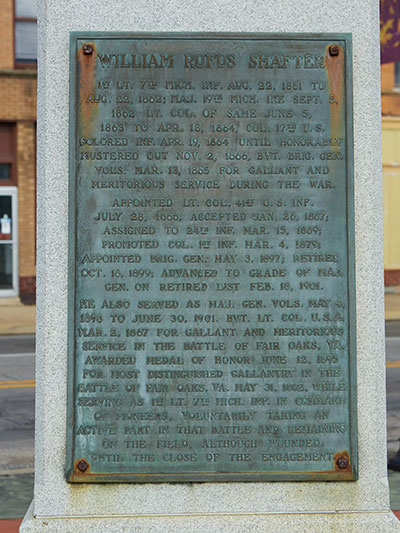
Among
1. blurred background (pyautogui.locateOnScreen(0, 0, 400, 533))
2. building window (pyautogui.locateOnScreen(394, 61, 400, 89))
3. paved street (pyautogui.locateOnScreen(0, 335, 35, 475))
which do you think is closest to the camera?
paved street (pyautogui.locateOnScreen(0, 335, 35, 475))

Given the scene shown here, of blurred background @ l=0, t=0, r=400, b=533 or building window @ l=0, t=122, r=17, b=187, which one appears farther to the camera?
building window @ l=0, t=122, r=17, b=187

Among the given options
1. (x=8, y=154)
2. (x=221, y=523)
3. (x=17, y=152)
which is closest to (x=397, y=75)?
(x=17, y=152)

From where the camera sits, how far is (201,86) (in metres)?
4.38

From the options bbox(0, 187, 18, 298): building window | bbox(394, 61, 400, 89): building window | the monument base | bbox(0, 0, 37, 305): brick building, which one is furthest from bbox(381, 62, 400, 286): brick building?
the monument base

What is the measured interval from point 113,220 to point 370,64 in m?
1.64

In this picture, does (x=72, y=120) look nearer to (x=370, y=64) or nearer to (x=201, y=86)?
(x=201, y=86)

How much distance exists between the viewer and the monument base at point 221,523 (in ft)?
14.0

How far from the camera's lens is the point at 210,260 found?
4.36 meters

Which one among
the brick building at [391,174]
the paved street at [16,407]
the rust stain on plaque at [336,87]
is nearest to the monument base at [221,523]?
the rust stain on plaque at [336,87]

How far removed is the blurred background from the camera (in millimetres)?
12234

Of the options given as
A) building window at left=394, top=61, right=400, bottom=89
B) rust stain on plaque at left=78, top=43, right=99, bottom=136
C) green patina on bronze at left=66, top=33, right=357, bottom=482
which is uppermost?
building window at left=394, top=61, right=400, bottom=89

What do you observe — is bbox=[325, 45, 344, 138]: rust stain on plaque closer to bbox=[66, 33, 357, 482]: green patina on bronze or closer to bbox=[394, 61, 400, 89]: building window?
bbox=[66, 33, 357, 482]: green patina on bronze

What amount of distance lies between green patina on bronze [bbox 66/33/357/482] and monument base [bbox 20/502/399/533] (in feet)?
0.69

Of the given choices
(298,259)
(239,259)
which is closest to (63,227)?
(239,259)
